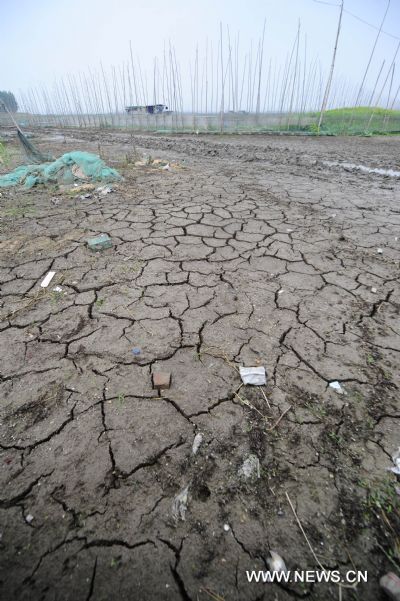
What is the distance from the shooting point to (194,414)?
52.2 inches

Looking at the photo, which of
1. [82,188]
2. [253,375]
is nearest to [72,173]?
[82,188]

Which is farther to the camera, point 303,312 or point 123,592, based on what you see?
point 303,312

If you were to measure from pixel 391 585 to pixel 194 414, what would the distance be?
83 cm

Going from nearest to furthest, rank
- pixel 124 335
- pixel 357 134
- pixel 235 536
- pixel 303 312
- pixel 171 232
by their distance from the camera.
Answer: pixel 235 536 < pixel 124 335 < pixel 303 312 < pixel 171 232 < pixel 357 134

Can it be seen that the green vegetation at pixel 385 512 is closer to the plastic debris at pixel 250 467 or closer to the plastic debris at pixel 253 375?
the plastic debris at pixel 250 467

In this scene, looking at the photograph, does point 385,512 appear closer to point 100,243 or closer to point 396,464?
point 396,464

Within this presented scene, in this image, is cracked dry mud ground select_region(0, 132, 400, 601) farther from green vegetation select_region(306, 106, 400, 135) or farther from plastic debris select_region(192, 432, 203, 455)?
green vegetation select_region(306, 106, 400, 135)

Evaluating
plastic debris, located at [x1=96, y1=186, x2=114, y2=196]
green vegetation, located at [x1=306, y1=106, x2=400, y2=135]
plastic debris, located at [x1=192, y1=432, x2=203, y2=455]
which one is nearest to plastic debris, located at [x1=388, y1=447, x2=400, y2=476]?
plastic debris, located at [x1=192, y1=432, x2=203, y2=455]

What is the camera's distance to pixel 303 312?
1.97 meters

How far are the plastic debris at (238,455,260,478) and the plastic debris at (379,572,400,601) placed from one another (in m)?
0.44

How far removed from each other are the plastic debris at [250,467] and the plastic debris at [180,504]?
23 centimetres

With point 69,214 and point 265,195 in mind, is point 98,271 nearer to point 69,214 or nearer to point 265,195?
point 69,214

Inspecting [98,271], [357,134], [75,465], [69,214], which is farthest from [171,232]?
[357,134]

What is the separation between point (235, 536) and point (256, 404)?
21.5 inches
